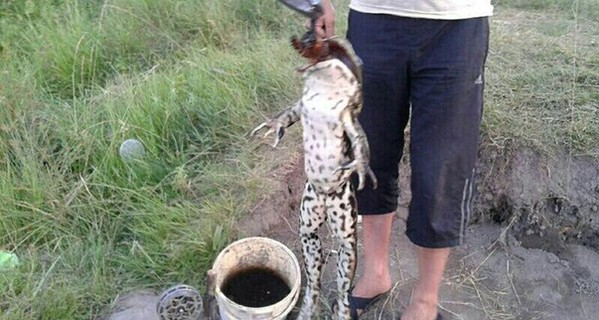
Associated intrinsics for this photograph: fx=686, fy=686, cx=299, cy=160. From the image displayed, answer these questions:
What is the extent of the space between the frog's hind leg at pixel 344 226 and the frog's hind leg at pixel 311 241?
33 millimetres

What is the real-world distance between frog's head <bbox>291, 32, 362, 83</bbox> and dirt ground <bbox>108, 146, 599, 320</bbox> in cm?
111

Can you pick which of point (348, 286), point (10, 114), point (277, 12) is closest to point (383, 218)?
point (348, 286)

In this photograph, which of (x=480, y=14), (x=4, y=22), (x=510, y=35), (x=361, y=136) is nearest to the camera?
(x=361, y=136)

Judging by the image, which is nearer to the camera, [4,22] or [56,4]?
[4,22]

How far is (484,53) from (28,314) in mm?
1666

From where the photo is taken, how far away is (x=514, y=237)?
2.87 metres

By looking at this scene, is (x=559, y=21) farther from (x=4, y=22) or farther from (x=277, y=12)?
(x=4, y=22)

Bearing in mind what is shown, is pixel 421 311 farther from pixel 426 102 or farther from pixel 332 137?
→ pixel 332 137

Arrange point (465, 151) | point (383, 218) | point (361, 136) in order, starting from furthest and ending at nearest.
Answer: point (383, 218) < point (465, 151) < point (361, 136)

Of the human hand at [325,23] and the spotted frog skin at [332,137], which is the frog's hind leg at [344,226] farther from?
the human hand at [325,23]

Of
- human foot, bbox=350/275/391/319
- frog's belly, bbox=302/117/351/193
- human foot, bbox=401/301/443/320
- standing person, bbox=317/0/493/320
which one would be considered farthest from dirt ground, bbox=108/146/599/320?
frog's belly, bbox=302/117/351/193

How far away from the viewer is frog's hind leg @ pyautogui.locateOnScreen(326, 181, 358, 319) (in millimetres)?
1772

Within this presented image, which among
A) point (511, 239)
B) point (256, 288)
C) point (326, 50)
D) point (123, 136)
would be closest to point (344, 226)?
point (326, 50)

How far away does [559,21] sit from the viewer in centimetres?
383
